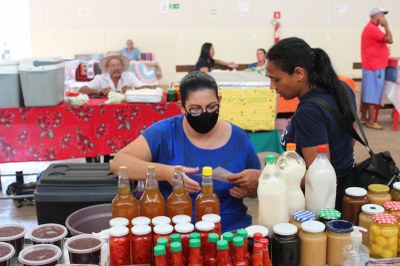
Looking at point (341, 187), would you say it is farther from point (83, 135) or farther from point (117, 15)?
point (117, 15)

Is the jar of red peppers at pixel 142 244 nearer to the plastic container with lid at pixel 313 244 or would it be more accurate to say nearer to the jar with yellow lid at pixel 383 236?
the plastic container with lid at pixel 313 244

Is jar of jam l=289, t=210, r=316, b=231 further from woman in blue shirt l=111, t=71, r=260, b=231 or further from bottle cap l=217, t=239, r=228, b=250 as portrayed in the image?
woman in blue shirt l=111, t=71, r=260, b=231

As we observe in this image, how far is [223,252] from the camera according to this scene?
127 centimetres

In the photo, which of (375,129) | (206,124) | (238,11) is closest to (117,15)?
(238,11)

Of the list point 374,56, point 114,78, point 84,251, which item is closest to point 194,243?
point 84,251

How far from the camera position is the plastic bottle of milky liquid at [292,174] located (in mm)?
1559

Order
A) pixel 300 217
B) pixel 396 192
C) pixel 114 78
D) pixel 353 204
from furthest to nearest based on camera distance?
pixel 114 78, pixel 396 192, pixel 353 204, pixel 300 217

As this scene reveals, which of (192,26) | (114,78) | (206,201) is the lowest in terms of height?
(206,201)

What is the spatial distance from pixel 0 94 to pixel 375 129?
562 cm

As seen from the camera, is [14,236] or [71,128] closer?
[14,236]

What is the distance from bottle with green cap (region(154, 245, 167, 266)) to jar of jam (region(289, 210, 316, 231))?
466 millimetres

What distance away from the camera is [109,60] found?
531cm

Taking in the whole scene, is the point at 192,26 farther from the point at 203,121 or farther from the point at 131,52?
the point at 203,121

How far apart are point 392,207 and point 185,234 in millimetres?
733
